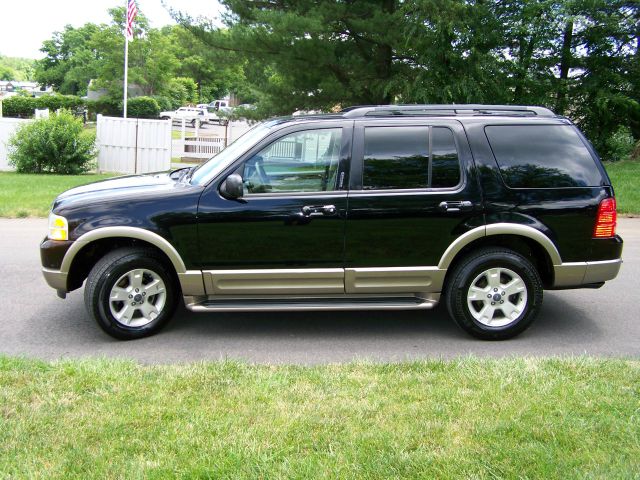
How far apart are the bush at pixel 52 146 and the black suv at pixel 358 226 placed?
14405 millimetres

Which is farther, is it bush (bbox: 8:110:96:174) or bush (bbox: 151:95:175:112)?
bush (bbox: 151:95:175:112)

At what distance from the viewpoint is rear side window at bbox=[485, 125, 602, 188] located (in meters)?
5.44

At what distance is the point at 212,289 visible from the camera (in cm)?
533

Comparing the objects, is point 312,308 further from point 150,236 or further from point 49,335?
point 49,335

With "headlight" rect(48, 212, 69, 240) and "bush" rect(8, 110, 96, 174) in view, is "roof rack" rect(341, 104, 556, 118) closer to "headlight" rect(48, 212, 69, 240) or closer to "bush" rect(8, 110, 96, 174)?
"headlight" rect(48, 212, 69, 240)

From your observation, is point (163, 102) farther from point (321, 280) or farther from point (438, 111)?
point (321, 280)

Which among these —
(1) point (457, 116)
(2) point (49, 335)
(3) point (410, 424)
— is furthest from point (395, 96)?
(3) point (410, 424)

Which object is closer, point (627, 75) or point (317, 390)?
point (317, 390)

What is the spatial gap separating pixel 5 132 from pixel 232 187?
17.8 metres

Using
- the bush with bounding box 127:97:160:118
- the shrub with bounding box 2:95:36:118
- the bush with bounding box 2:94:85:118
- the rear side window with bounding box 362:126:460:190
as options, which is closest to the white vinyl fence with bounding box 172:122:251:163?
the rear side window with bounding box 362:126:460:190

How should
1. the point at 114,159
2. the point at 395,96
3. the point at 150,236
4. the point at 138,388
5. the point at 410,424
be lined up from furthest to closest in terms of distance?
the point at 114,159
the point at 395,96
the point at 150,236
the point at 138,388
the point at 410,424

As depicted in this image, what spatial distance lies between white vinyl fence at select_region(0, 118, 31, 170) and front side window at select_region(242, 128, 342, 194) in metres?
16.4

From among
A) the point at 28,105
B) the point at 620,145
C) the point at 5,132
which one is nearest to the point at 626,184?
the point at 620,145

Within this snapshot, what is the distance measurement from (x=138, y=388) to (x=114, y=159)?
55.4ft
